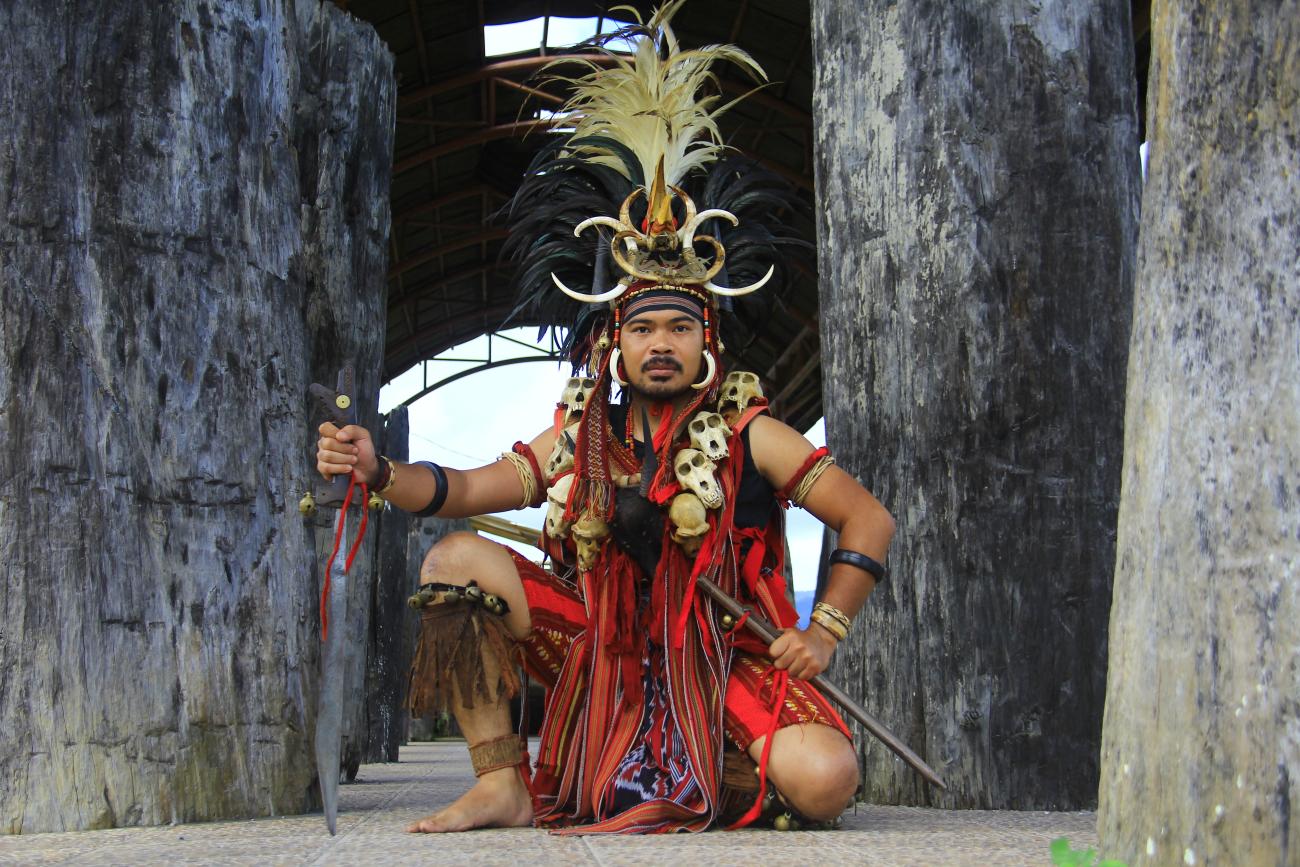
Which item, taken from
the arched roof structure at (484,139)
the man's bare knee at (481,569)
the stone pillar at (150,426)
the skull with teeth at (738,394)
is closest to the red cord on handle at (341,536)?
the man's bare knee at (481,569)

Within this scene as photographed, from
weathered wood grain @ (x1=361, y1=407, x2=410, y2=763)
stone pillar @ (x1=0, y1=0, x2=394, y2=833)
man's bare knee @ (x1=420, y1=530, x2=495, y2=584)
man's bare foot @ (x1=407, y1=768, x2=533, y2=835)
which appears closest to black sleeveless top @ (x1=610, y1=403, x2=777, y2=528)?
man's bare knee @ (x1=420, y1=530, x2=495, y2=584)

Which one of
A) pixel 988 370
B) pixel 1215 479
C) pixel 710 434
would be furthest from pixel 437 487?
pixel 1215 479

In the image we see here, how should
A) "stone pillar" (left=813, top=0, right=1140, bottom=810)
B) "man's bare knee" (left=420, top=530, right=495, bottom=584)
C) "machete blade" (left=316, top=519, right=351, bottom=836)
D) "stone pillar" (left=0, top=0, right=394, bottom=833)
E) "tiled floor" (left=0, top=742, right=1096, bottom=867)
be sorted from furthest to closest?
"stone pillar" (left=813, top=0, right=1140, bottom=810) → "man's bare knee" (left=420, top=530, right=495, bottom=584) → "stone pillar" (left=0, top=0, right=394, bottom=833) → "machete blade" (left=316, top=519, right=351, bottom=836) → "tiled floor" (left=0, top=742, right=1096, bottom=867)

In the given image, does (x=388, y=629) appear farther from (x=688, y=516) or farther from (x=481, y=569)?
(x=688, y=516)

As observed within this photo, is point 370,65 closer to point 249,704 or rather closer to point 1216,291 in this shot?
point 249,704

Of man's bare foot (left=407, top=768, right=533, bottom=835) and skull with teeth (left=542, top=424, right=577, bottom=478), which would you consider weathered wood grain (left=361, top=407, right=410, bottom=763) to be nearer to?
skull with teeth (left=542, top=424, right=577, bottom=478)

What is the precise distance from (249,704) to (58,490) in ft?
2.02

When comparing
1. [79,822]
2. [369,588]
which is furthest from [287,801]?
[369,588]

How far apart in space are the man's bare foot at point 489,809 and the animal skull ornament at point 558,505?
56 centimetres

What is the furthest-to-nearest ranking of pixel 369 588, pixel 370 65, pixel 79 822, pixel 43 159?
pixel 369 588 → pixel 370 65 → pixel 43 159 → pixel 79 822

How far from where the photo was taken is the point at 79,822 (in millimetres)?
2822

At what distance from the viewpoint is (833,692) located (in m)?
3.03

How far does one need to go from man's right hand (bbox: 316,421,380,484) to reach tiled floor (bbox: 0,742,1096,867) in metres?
0.74

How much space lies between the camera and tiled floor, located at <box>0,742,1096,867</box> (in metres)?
2.26
